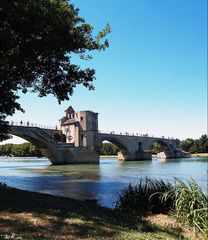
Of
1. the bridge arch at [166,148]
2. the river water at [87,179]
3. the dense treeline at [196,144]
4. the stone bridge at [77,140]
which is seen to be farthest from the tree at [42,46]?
the dense treeline at [196,144]

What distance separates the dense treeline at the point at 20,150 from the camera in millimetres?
143500

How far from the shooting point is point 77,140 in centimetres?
8494

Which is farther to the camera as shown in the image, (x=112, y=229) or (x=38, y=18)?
(x=38, y=18)

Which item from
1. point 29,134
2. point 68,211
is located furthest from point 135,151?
point 68,211

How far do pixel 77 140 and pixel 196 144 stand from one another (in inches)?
2637

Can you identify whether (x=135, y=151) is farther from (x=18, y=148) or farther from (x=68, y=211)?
(x=68, y=211)

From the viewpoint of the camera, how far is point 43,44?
14102 millimetres

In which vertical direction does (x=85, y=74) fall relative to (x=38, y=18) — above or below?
below

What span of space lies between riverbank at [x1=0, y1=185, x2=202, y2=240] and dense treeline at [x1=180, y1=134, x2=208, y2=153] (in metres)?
129

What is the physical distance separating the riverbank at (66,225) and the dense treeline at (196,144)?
129024mm

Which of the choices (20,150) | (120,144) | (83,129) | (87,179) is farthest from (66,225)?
(20,150)

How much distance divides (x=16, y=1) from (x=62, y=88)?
5.09m

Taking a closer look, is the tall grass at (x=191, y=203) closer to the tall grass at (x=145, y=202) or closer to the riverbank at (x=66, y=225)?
the riverbank at (x=66, y=225)

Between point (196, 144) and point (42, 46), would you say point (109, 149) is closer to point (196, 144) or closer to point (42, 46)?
point (196, 144)
